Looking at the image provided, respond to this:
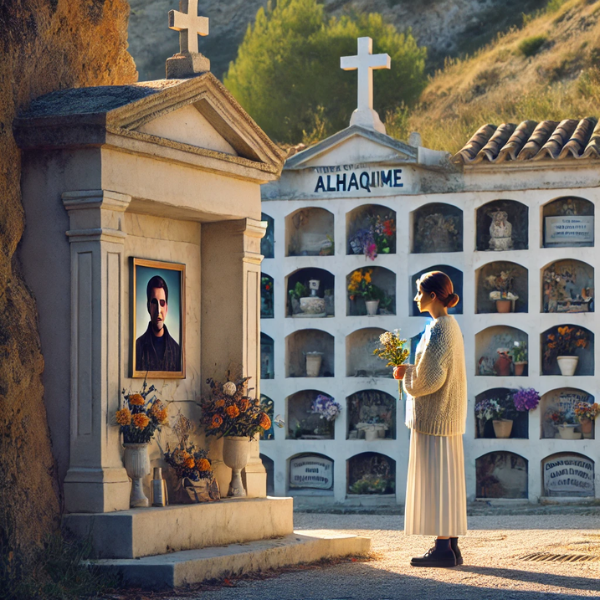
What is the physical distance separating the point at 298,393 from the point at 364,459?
45.5 inches

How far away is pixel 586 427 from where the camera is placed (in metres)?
12.0

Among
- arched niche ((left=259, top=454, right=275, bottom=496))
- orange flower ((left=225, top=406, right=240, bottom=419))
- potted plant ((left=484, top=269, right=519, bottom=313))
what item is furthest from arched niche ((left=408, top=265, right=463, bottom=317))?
orange flower ((left=225, top=406, right=240, bottom=419))

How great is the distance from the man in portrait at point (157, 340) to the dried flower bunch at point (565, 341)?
248 inches

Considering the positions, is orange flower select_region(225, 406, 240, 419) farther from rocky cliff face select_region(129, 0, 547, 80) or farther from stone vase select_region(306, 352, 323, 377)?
rocky cliff face select_region(129, 0, 547, 80)

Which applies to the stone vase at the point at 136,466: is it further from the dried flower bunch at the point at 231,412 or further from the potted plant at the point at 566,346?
the potted plant at the point at 566,346

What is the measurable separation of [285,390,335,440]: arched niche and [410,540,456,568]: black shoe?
6.36 m

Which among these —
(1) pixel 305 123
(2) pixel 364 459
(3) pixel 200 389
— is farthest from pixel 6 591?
(1) pixel 305 123

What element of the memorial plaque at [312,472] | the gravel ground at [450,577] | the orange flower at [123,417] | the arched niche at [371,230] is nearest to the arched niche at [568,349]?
the arched niche at [371,230]

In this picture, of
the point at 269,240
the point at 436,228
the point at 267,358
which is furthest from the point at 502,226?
the point at 267,358

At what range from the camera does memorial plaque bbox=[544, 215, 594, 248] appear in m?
12.3

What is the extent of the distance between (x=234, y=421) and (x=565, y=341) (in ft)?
20.0

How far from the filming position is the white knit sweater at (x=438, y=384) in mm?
6395

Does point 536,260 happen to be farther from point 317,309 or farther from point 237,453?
point 237,453

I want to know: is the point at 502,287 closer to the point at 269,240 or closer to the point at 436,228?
the point at 436,228
